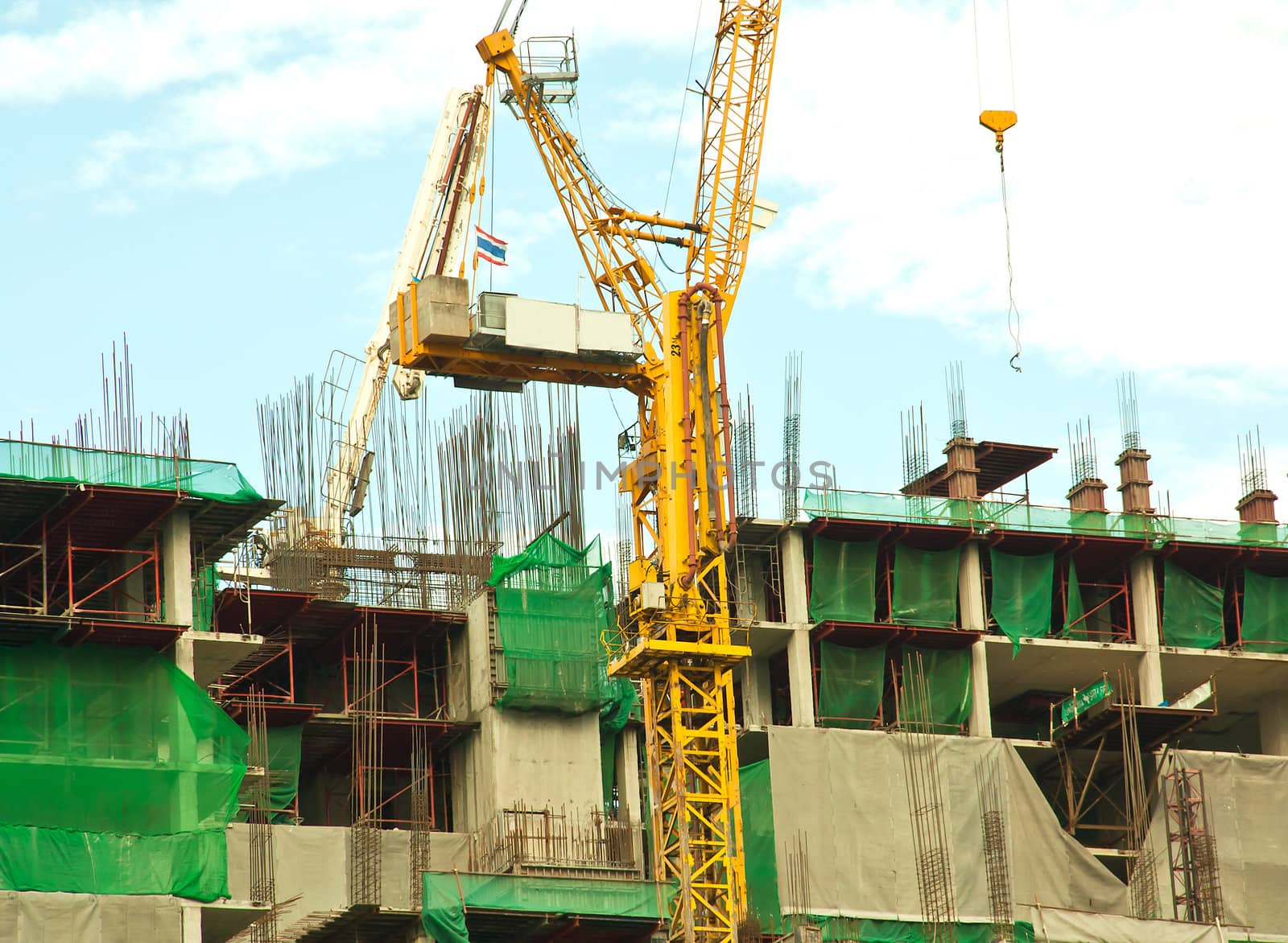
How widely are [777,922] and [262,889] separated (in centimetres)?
1462

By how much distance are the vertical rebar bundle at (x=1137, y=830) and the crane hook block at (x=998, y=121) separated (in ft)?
55.6

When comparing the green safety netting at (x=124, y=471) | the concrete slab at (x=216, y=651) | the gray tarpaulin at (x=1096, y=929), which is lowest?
the gray tarpaulin at (x=1096, y=929)

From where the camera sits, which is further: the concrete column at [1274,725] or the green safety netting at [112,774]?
the concrete column at [1274,725]

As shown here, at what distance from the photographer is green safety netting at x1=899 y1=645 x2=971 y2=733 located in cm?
7075

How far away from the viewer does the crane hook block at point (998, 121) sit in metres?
62.0

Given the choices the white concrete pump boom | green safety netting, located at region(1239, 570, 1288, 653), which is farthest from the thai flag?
green safety netting, located at region(1239, 570, 1288, 653)

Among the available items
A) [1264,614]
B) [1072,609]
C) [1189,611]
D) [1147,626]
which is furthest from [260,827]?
[1264,614]

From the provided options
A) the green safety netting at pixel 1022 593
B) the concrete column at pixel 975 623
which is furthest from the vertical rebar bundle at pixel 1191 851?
the green safety netting at pixel 1022 593

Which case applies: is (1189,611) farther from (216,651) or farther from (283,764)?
(216,651)

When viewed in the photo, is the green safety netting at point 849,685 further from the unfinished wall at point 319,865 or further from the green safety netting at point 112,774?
the green safety netting at point 112,774

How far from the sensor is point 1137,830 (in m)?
69.1

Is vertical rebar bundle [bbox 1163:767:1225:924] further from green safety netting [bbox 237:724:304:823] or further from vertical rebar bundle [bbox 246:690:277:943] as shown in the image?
vertical rebar bundle [bbox 246:690:277:943]

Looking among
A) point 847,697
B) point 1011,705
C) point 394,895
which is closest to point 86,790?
point 394,895

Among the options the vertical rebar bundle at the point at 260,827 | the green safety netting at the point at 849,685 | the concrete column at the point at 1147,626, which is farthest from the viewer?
the concrete column at the point at 1147,626
